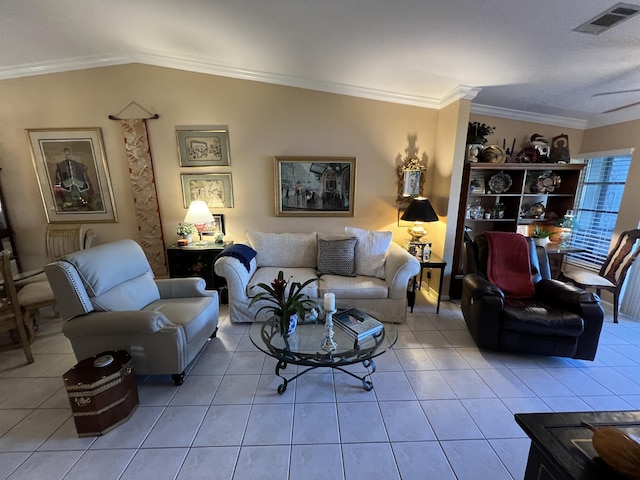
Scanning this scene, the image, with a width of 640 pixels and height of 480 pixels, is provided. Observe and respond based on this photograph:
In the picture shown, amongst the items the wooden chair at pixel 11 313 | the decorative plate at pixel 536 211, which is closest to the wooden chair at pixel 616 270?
the decorative plate at pixel 536 211

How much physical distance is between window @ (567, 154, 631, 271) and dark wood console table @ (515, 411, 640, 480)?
11.6 ft

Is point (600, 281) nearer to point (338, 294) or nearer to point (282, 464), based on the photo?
point (338, 294)

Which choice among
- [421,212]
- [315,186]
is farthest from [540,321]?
[315,186]

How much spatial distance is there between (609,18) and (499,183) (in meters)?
1.94

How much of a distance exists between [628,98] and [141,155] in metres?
5.44

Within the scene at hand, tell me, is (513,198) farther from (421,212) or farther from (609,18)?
(609,18)

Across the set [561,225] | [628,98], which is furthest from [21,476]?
[628,98]

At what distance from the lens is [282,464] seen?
1.49 m

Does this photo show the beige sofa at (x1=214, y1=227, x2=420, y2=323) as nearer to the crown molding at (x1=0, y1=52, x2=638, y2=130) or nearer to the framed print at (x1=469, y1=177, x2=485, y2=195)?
the framed print at (x1=469, y1=177, x2=485, y2=195)

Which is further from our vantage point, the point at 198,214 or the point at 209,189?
the point at 209,189

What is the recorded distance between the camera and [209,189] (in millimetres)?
3543

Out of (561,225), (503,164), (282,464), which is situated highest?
(503,164)

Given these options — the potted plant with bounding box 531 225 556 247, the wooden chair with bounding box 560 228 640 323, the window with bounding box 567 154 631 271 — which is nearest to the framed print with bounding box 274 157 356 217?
the potted plant with bounding box 531 225 556 247

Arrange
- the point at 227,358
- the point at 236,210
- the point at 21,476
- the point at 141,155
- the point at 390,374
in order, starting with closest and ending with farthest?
the point at 21,476, the point at 390,374, the point at 227,358, the point at 141,155, the point at 236,210
